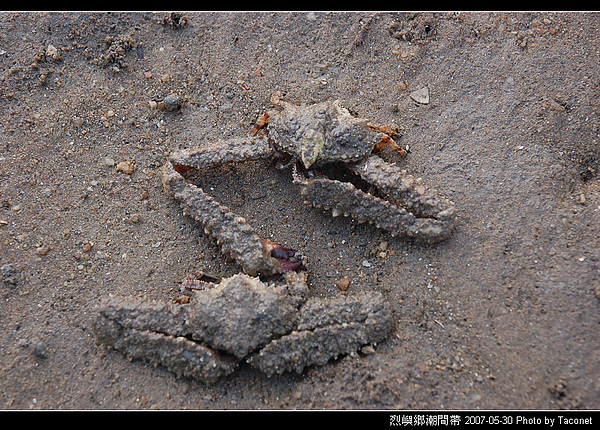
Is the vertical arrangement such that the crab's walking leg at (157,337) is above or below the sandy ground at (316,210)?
below

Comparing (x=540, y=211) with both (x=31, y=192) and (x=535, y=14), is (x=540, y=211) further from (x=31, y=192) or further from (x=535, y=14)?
(x=31, y=192)

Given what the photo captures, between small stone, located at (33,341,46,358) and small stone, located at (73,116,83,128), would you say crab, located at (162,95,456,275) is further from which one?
small stone, located at (33,341,46,358)

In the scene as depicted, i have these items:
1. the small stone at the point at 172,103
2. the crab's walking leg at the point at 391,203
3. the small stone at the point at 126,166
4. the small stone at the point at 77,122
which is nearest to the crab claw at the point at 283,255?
the crab's walking leg at the point at 391,203

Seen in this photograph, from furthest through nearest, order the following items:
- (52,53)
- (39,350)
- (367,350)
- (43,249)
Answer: (52,53) < (43,249) < (39,350) < (367,350)

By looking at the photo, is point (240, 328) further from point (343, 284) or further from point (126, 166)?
point (126, 166)

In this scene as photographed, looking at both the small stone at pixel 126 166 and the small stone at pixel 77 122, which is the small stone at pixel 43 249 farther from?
the small stone at pixel 77 122

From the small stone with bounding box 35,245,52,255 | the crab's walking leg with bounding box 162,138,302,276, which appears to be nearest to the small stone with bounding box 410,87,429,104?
the crab's walking leg with bounding box 162,138,302,276

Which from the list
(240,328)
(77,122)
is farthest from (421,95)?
(77,122)
